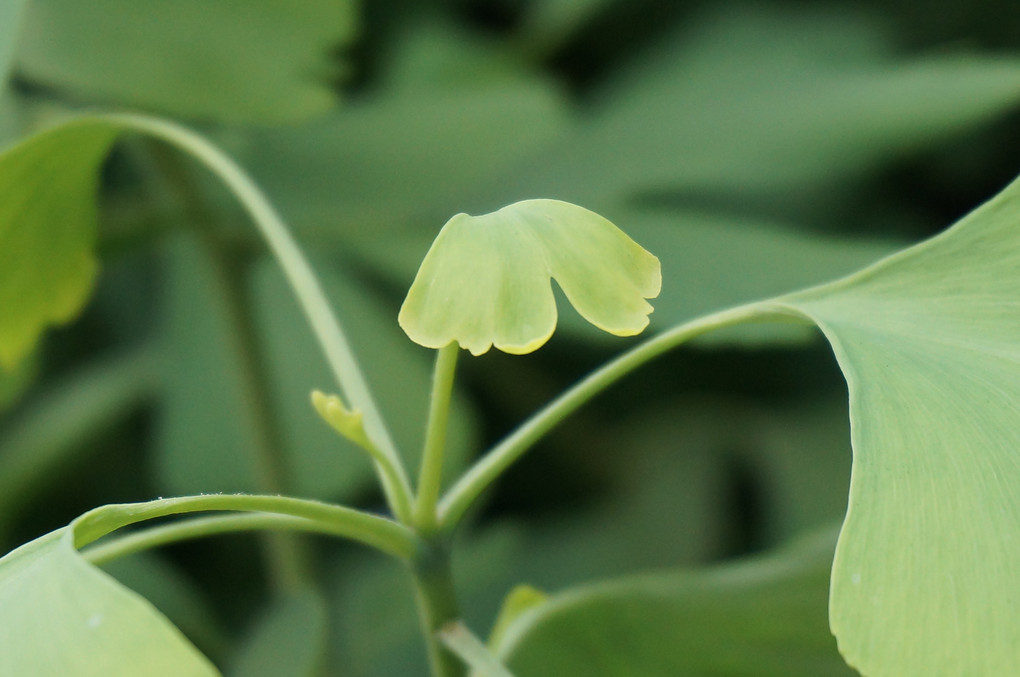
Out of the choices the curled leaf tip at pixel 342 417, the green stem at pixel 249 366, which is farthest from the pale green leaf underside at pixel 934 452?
the green stem at pixel 249 366

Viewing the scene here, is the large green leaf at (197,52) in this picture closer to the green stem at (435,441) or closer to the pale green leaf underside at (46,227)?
Answer: the pale green leaf underside at (46,227)

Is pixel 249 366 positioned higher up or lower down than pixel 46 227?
lower down

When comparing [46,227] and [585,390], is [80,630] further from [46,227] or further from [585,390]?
[46,227]

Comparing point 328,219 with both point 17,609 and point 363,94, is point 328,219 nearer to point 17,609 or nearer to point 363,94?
point 363,94

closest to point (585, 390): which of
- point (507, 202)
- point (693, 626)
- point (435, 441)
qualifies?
point (435, 441)

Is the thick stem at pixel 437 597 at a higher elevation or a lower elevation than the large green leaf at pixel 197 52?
lower

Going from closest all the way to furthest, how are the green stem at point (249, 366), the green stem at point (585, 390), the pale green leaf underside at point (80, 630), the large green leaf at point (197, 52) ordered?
the pale green leaf underside at point (80, 630), the green stem at point (585, 390), the large green leaf at point (197, 52), the green stem at point (249, 366)

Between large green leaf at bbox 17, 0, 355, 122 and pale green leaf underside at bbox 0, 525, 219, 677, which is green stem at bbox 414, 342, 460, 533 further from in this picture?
large green leaf at bbox 17, 0, 355, 122

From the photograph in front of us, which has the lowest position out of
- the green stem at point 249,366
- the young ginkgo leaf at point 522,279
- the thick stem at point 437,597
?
the green stem at point 249,366
